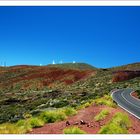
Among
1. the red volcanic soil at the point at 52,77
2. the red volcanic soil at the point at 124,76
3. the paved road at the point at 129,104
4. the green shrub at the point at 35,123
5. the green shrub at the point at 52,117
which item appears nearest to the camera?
the green shrub at the point at 35,123

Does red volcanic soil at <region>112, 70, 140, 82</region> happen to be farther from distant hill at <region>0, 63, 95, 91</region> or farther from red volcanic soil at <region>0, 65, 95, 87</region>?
red volcanic soil at <region>0, 65, 95, 87</region>

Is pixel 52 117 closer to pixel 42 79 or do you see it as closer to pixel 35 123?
pixel 35 123

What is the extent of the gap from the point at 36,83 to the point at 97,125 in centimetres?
7536

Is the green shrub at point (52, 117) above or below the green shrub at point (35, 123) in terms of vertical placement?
above

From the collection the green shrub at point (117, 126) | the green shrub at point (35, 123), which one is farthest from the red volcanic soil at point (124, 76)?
the green shrub at point (35, 123)

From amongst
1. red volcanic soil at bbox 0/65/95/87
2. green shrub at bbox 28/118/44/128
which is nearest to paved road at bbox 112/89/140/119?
green shrub at bbox 28/118/44/128

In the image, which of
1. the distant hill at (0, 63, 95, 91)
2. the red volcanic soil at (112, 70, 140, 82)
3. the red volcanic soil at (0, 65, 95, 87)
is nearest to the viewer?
the red volcanic soil at (112, 70, 140, 82)

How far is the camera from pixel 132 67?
14512 centimetres

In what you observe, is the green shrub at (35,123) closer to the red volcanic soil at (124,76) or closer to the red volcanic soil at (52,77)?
the red volcanic soil at (124,76)

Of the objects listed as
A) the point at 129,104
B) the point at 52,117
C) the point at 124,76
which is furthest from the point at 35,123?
the point at 124,76

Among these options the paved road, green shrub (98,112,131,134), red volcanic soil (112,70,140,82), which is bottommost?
green shrub (98,112,131,134)
